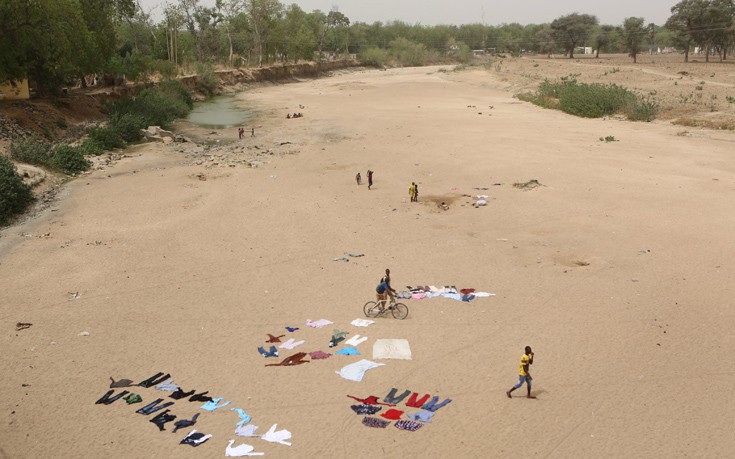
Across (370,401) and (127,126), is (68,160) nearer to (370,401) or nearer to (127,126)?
(127,126)

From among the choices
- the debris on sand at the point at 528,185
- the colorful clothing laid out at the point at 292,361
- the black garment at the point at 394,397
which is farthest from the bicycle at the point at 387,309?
the debris on sand at the point at 528,185

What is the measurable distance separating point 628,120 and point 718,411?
36.4m

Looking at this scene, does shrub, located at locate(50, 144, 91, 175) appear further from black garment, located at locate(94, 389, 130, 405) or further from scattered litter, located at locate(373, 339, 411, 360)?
scattered litter, located at locate(373, 339, 411, 360)

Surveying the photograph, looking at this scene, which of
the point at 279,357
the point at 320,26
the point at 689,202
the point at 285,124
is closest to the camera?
the point at 279,357

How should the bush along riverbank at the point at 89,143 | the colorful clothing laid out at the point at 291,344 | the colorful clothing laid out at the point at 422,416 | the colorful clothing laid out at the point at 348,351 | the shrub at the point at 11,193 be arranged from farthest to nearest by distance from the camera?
1. the bush along riverbank at the point at 89,143
2. the shrub at the point at 11,193
3. the colorful clothing laid out at the point at 291,344
4. the colorful clothing laid out at the point at 348,351
5. the colorful clothing laid out at the point at 422,416

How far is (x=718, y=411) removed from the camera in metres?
9.30

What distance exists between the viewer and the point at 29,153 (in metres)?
26.7

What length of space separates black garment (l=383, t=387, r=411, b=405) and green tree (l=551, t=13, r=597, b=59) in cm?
11238

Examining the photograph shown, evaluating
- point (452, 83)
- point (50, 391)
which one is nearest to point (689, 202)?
point (50, 391)

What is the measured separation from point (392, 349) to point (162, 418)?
451 cm

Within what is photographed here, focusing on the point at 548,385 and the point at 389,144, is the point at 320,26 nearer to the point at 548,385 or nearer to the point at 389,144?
the point at 389,144

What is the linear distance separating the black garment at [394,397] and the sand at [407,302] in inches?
7.1

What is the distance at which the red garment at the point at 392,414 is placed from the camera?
9297 millimetres

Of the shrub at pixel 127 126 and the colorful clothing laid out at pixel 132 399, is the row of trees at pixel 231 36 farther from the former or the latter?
the colorful clothing laid out at pixel 132 399
